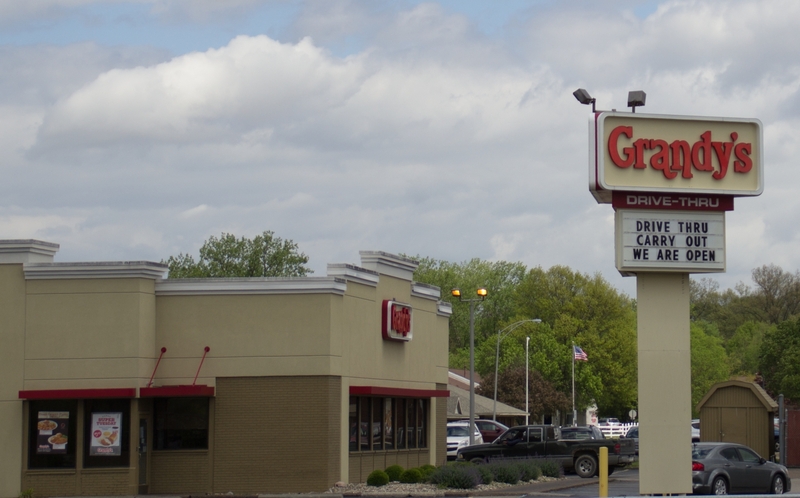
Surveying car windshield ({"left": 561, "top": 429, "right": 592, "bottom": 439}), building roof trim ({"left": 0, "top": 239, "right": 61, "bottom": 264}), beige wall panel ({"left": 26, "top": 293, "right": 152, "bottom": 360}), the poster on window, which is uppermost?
building roof trim ({"left": 0, "top": 239, "right": 61, "bottom": 264})

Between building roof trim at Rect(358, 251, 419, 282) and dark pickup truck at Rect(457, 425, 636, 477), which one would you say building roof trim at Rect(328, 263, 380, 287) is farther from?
dark pickup truck at Rect(457, 425, 636, 477)

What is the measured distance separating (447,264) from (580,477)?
69.7 m

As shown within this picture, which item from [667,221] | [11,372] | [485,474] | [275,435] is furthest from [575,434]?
[667,221]

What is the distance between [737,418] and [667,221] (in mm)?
26090

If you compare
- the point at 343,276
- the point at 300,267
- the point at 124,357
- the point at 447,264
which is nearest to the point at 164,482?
the point at 124,357

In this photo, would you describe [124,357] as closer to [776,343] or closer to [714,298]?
[776,343]

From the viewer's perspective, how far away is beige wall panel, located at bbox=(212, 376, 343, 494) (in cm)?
2711

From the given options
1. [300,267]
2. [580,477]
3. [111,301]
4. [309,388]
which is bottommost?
[580,477]

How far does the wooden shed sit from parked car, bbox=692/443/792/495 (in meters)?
11.5

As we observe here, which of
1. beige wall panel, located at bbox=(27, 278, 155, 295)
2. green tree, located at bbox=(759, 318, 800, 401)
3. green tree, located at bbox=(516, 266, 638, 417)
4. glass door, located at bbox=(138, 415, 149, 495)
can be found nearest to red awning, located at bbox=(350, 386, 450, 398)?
glass door, located at bbox=(138, 415, 149, 495)

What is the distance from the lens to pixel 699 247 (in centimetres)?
1594

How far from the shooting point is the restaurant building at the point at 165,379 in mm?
27094

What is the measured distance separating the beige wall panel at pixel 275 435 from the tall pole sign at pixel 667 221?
12.9 m

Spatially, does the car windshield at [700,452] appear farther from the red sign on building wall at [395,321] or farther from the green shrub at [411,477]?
the red sign on building wall at [395,321]
